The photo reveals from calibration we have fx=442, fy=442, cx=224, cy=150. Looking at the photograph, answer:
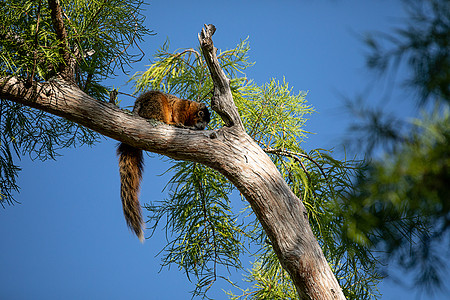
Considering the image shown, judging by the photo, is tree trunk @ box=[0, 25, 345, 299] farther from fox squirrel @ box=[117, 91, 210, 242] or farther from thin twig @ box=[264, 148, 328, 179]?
thin twig @ box=[264, 148, 328, 179]

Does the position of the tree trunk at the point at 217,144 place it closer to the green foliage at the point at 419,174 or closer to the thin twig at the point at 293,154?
the thin twig at the point at 293,154

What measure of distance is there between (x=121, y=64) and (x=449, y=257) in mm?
2320

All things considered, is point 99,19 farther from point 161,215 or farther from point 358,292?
point 358,292

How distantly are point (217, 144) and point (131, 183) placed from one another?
2.03 feet

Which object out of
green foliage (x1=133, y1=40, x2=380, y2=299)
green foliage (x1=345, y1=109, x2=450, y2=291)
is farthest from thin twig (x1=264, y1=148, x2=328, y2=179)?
green foliage (x1=345, y1=109, x2=450, y2=291)

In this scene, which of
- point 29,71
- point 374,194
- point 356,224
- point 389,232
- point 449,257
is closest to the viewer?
point 374,194

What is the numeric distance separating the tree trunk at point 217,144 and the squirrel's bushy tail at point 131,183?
279 millimetres

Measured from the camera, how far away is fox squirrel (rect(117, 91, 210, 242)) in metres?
2.53

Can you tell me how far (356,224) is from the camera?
89 cm

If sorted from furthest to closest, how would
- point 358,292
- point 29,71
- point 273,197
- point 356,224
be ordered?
point 358,292, point 29,71, point 273,197, point 356,224

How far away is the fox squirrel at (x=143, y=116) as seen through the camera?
8.30 feet

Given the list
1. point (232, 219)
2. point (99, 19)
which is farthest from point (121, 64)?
point (232, 219)

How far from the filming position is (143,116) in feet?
8.38

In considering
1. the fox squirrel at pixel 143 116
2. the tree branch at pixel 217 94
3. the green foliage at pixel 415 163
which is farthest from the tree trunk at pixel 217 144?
the green foliage at pixel 415 163
